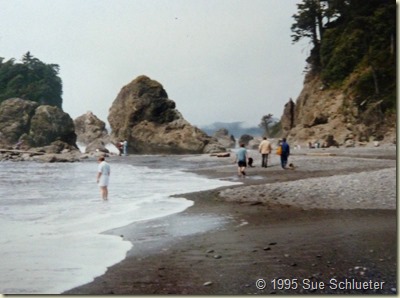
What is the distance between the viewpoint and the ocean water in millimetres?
3115

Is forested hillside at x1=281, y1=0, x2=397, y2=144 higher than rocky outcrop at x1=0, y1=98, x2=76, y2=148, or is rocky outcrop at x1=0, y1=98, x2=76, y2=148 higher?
forested hillside at x1=281, y1=0, x2=397, y2=144

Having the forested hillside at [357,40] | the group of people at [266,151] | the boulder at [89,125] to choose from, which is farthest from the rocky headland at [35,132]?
the group of people at [266,151]

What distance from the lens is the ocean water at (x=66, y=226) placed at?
10.2ft

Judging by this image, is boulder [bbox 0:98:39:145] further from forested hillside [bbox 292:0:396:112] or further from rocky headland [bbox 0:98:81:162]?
forested hillside [bbox 292:0:396:112]

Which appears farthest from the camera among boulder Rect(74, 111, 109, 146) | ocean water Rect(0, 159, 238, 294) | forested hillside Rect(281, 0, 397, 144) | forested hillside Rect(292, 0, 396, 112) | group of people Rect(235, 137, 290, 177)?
group of people Rect(235, 137, 290, 177)

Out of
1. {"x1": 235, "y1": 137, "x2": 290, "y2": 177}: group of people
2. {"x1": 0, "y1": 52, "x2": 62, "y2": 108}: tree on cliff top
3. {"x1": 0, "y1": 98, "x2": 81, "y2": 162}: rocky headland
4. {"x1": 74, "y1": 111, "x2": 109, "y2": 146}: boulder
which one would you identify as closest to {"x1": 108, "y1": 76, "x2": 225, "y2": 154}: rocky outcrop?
{"x1": 0, "y1": 98, "x2": 81, "y2": 162}: rocky headland

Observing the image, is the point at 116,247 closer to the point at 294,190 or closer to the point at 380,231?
the point at 380,231

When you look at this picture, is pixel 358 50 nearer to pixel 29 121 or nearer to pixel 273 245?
pixel 273 245

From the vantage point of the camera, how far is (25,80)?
5.94 meters

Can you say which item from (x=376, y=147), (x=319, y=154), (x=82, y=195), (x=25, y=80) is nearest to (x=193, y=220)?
(x=82, y=195)

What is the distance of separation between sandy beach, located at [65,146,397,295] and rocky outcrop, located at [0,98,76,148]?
248cm

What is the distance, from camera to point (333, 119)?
1179 centimetres

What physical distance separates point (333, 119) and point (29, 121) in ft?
24.4

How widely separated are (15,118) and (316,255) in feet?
16.0
